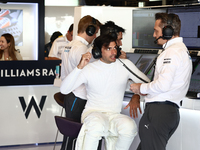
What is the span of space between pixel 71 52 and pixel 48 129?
1837 mm

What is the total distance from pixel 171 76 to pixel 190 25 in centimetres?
106

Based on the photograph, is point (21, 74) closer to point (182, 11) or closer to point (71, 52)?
point (71, 52)

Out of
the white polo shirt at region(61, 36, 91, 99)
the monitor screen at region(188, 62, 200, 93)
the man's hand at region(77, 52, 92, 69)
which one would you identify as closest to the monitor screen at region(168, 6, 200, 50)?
the monitor screen at region(188, 62, 200, 93)

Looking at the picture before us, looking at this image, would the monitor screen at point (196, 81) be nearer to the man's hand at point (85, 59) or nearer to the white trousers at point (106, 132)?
the white trousers at point (106, 132)

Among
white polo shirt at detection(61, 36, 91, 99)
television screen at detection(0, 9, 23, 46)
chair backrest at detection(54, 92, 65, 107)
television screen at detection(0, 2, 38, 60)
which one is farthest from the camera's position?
television screen at detection(0, 9, 23, 46)

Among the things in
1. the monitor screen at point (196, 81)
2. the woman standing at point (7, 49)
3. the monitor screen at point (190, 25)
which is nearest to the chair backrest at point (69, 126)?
the monitor screen at point (196, 81)

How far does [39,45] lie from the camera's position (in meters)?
5.14

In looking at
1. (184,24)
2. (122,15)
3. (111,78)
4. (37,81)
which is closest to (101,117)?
(111,78)

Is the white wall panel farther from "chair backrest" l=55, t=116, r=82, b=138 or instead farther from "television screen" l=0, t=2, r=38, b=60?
"chair backrest" l=55, t=116, r=82, b=138

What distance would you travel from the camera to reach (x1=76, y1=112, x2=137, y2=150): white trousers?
2.57m

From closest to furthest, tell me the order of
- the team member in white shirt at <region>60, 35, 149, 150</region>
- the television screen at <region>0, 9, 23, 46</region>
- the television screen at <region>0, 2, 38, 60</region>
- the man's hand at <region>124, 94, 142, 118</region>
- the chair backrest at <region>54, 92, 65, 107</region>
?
the team member in white shirt at <region>60, 35, 149, 150</region>
the man's hand at <region>124, 94, 142, 118</region>
the chair backrest at <region>54, 92, 65, 107</region>
the television screen at <region>0, 2, 38, 60</region>
the television screen at <region>0, 9, 23, 46</region>

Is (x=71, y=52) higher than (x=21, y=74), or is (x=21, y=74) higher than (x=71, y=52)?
(x=71, y=52)

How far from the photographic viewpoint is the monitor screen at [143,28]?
3688 mm

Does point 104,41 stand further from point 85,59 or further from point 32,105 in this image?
point 32,105
